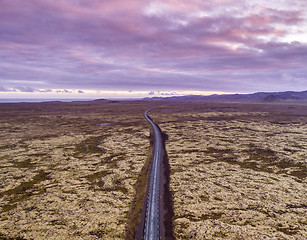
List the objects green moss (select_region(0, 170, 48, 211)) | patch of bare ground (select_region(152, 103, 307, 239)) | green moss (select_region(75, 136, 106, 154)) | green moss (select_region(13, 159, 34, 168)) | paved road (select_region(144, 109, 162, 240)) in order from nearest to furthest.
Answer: paved road (select_region(144, 109, 162, 240)) → patch of bare ground (select_region(152, 103, 307, 239)) → green moss (select_region(0, 170, 48, 211)) → green moss (select_region(13, 159, 34, 168)) → green moss (select_region(75, 136, 106, 154))

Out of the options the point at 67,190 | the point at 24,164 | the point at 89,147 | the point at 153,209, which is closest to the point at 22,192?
the point at 67,190

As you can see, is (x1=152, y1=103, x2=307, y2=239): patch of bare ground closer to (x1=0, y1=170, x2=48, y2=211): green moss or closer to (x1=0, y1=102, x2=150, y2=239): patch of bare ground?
(x1=0, y1=102, x2=150, y2=239): patch of bare ground

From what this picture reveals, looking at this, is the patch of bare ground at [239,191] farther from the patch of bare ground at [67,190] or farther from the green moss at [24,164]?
the green moss at [24,164]

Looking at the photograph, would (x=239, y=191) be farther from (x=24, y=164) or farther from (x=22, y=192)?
(x=24, y=164)

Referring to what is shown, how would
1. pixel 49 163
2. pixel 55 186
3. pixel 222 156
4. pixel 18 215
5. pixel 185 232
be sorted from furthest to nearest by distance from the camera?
pixel 222 156 < pixel 49 163 < pixel 55 186 < pixel 18 215 < pixel 185 232

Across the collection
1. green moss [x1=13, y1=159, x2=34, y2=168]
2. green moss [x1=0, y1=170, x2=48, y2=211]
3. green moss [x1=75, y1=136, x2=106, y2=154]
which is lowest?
green moss [x1=0, y1=170, x2=48, y2=211]

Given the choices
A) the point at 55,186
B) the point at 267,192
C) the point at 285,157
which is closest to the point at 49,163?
the point at 55,186

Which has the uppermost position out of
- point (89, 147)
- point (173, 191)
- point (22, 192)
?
point (89, 147)

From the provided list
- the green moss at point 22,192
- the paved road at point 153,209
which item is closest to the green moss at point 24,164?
the green moss at point 22,192

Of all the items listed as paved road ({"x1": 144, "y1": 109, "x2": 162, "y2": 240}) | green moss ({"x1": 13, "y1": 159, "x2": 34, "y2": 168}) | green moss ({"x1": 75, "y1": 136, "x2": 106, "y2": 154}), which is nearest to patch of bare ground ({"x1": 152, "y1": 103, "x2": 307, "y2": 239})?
paved road ({"x1": 144, "y1": 109, "x2": 162, "y2": 240})

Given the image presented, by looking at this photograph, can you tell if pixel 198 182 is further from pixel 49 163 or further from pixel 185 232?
pixel 49 163

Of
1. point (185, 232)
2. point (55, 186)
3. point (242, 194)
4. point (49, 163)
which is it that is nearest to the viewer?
point (185, 232)
